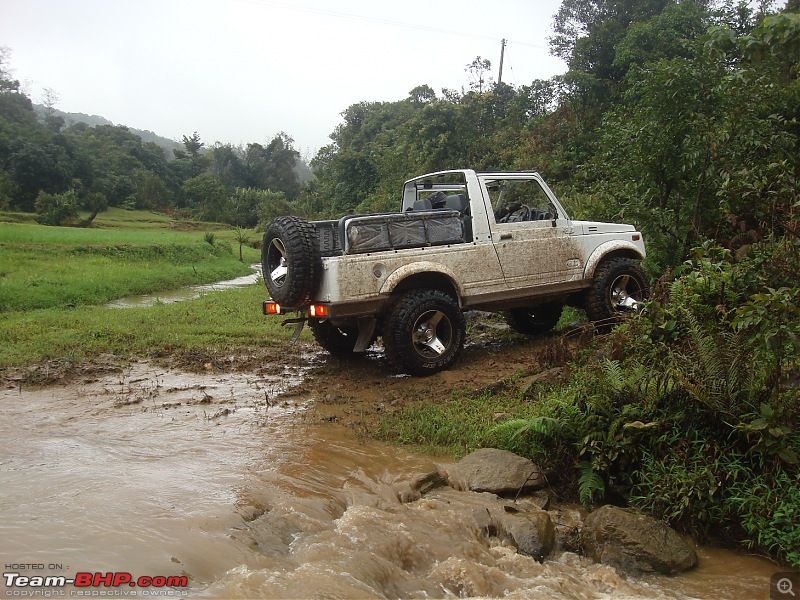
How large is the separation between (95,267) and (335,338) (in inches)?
508

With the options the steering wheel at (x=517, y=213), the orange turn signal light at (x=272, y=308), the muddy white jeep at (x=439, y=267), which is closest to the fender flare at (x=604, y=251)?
the muddy white jeep at (x=439, y=267)

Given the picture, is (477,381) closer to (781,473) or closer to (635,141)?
(781,473)

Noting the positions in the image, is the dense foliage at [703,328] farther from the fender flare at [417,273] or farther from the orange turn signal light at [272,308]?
the orange turn signal light at [272,308]

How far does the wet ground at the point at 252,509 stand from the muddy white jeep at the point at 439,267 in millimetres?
814

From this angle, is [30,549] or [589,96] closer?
[30,549]

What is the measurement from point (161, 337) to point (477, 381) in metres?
5.03

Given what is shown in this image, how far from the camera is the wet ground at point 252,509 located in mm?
3389

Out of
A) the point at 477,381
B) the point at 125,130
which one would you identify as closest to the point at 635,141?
the point at 477,381

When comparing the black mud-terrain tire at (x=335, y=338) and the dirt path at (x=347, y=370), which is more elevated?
the black mud-terrain tire at (x=335, y=338)

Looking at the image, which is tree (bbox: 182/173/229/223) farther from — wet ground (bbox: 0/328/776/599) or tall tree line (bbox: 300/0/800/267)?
wet ground (bbox: 0/328/776/599)

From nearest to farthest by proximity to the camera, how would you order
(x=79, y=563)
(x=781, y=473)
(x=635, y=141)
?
(x=79, y=563)
(x=781, y=473)
(x=635, y=141)

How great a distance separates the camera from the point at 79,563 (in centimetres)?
332

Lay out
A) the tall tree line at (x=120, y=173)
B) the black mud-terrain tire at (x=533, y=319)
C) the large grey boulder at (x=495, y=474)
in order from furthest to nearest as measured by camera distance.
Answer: the tall tree line at (x=120, y=173) → the black mud-terrain tire at (x=533, y=319) → the large grey boulder at (x=495, y=474)

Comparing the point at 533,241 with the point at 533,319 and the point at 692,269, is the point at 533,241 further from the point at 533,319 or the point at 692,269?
the point at 692,269
